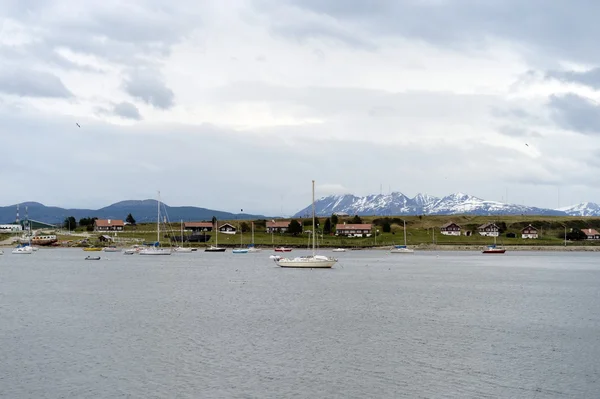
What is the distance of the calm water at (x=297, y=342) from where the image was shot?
108ft

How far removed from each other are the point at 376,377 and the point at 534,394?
7.99 meters

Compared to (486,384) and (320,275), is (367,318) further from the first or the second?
(320,275)

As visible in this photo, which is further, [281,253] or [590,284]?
[281,253]

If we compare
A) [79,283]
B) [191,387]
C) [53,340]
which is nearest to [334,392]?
[191,387]

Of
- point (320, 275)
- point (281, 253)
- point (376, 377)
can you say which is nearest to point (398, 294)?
point (320, 275)

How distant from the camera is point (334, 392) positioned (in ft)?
104

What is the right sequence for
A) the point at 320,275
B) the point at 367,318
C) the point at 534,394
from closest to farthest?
1. the point at 534,394
2. the point at 367,318
3. the point at 320,275

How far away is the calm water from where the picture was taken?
32812 millimetres

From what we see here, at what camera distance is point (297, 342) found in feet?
147

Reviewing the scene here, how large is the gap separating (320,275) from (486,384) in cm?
7675

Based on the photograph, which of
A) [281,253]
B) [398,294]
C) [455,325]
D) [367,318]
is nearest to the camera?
[455,325]

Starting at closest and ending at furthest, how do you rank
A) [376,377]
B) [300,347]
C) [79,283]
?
[376,377], [300,347], [79,283]

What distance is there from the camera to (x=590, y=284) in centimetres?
9488

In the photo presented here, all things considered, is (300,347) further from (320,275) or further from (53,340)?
(320,275)
